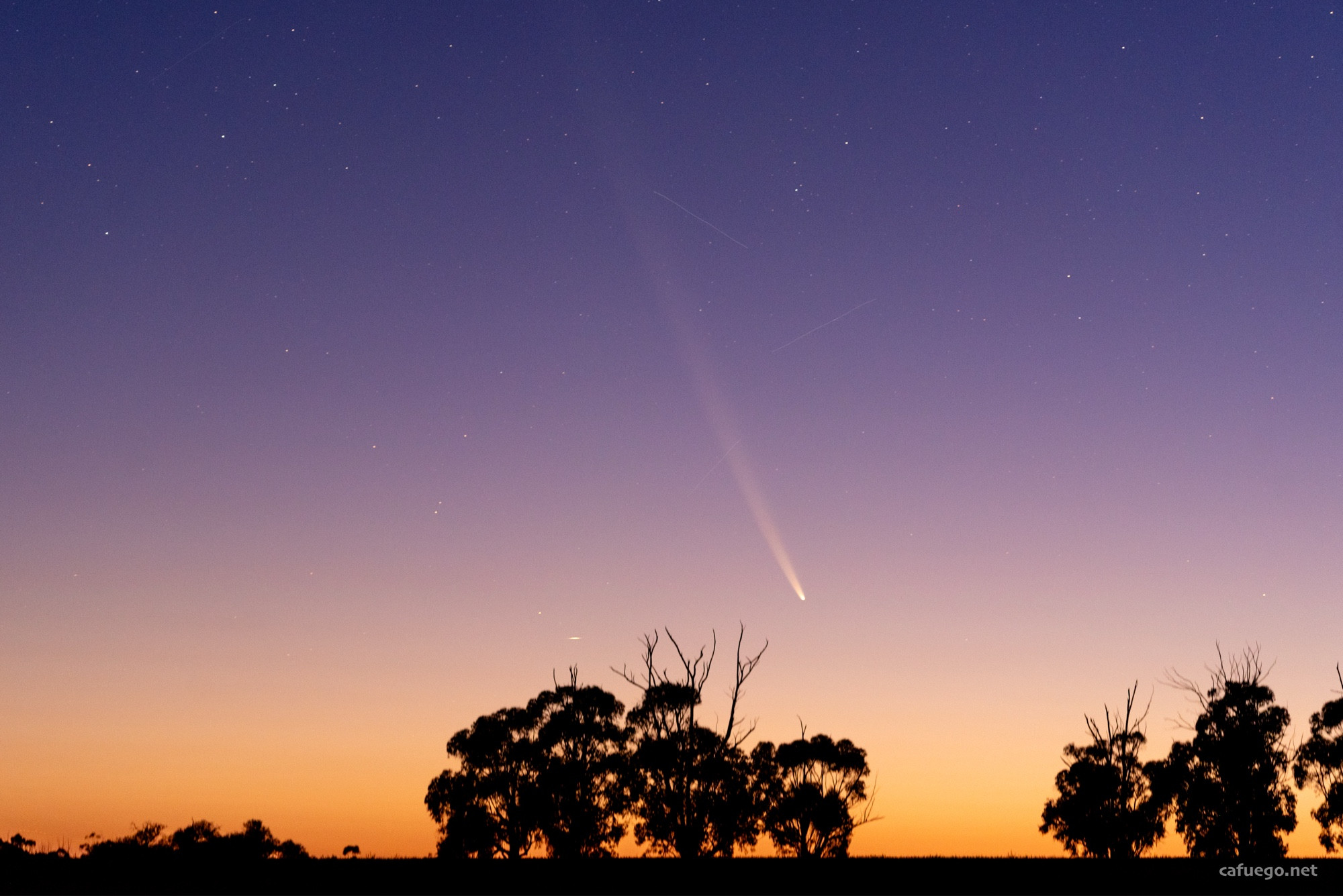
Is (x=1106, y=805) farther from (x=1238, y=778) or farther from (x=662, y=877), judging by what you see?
(x=662, y=877)

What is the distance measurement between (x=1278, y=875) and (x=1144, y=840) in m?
45.4

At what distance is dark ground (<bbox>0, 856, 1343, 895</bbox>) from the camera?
26.8m

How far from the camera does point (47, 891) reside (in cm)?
2498

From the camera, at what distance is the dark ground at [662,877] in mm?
26750

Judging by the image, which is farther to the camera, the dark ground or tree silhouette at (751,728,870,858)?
tree silhouette at (751,728,870,858)

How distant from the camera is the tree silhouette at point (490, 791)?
220 ft

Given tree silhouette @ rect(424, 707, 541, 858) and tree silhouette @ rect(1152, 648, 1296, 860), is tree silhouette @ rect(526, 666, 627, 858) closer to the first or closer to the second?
tree silhouette @ rect(424, 707, 541, 858)

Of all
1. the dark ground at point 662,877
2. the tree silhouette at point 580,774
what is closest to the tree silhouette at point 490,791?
the tree silhouette at point 580,774

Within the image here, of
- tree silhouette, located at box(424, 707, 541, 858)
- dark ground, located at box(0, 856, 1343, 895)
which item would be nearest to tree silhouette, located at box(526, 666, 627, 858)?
tree silhouette, located at box(424, 707, 541, 858)

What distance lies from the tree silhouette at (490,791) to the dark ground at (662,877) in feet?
113

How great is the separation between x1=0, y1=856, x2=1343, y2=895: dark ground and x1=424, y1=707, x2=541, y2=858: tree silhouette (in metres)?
34.5

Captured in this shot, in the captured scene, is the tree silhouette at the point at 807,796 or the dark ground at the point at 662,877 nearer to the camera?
the dark ground at the point at 662,877

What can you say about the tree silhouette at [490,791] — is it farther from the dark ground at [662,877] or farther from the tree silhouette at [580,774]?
the dark ground at [662,877]

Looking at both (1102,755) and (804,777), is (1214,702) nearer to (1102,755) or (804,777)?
(1102,755)
